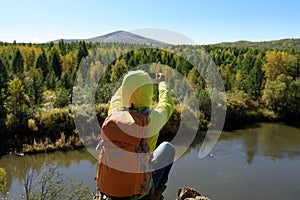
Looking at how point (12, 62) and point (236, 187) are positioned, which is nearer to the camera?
point (236, 187)

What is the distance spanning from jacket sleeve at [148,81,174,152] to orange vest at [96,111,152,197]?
5 cm

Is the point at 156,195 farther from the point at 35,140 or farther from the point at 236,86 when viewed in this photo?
the point at 236,86

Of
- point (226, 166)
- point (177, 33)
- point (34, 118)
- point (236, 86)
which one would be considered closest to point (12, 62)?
point (34, 118)

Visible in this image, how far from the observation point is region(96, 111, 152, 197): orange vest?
1.39 m

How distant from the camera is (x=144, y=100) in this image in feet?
4.78

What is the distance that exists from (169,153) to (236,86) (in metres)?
21.7

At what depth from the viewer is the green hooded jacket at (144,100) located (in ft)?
4.64

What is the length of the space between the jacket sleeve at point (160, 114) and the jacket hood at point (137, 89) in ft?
0.20

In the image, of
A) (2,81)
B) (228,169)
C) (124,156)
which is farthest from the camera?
(2,81)

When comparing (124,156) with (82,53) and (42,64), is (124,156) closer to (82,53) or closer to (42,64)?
(42,64)

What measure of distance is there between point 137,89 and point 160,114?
0.54 feet

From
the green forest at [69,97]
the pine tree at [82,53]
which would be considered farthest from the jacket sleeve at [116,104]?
the pine tree at [82,53]

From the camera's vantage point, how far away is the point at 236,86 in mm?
22562

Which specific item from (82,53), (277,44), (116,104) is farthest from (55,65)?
(277,44)
